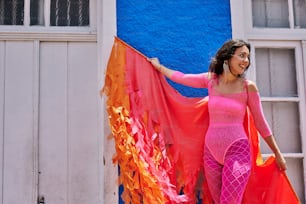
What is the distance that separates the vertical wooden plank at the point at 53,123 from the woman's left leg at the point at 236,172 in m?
1.37

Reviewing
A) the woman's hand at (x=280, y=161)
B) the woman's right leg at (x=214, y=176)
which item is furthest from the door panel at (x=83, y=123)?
the woman's hand at (x=280, y=161)

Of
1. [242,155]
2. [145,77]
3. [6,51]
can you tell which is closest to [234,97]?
[242,155]

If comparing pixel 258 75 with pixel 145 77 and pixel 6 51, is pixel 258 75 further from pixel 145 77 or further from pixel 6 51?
pixel 6 51

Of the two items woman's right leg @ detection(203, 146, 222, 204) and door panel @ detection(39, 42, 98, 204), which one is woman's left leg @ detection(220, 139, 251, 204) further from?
door panel @ detection(39, 42, 98, 204)

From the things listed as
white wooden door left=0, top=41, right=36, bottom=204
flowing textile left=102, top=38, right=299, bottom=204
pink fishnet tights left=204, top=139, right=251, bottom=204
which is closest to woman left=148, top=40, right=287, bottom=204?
pink fishnet tights left=204, top=139, right=251, bottom=204

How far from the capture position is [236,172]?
3.59 m

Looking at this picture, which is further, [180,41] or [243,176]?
[180,41]

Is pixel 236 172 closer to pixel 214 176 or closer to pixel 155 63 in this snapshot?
pixel 214 176

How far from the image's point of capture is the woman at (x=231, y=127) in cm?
362

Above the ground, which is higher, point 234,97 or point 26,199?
point 234,97

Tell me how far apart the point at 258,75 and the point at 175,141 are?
1123 mm

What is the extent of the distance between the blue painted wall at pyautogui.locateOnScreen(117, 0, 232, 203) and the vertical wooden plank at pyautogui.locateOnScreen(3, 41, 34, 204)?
86 centimetres

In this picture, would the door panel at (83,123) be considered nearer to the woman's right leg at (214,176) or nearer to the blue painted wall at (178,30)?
the blue painted wall at (178,30)

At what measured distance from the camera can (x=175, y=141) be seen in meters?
3.93
